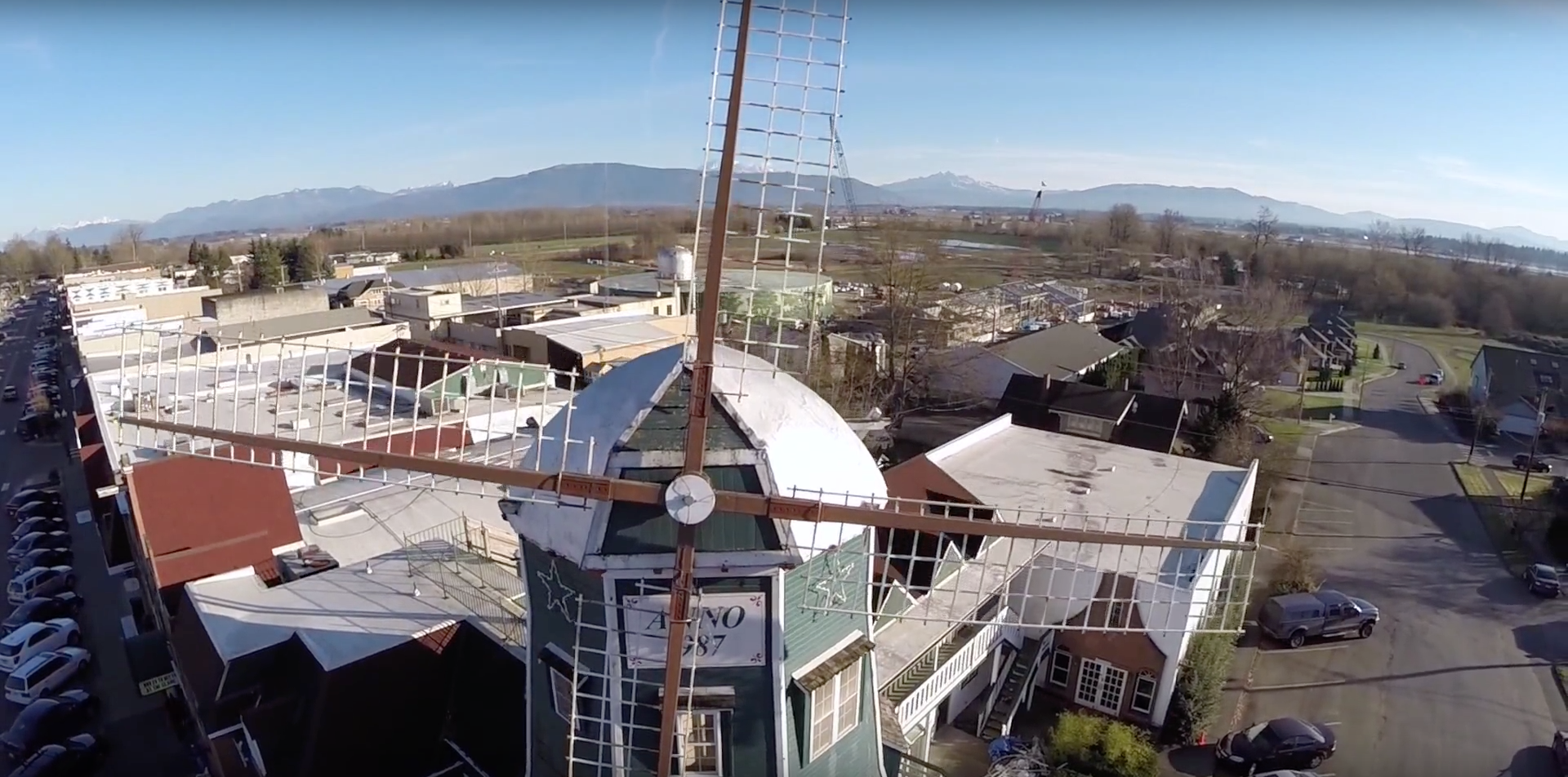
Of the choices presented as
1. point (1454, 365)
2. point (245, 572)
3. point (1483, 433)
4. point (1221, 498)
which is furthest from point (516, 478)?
point (1454, 365)

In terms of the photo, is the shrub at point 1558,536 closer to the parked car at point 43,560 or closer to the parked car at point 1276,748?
the parked car at point 1276,748

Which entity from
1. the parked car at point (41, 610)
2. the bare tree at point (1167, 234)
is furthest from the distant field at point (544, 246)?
the parked car at point (41, 610)

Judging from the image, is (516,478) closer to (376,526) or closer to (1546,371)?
(376,526)

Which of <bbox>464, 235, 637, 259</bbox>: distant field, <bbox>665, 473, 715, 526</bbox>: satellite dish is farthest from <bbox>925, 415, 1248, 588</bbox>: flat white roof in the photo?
<bbox>464, 235, 637, 259</bbox>: distant field

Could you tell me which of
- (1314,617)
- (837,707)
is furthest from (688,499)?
(1314,617)

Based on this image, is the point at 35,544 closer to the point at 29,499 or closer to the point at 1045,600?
the point at 29,499

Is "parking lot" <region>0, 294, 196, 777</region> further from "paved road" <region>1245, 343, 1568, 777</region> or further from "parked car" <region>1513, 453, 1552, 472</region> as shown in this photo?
"parked car" <region>1513, 453, 1552, 472</region>
